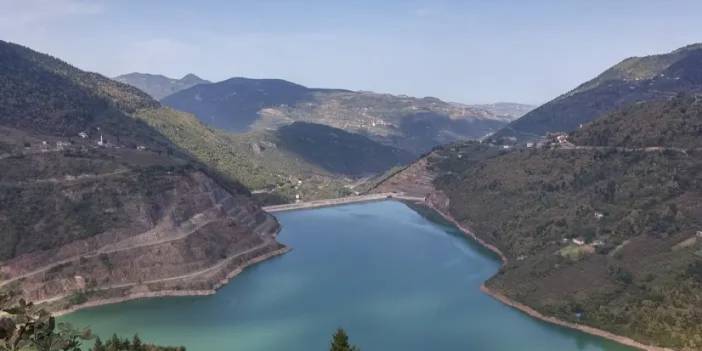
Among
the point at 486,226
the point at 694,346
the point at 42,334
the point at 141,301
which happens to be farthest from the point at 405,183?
the point at 42,334

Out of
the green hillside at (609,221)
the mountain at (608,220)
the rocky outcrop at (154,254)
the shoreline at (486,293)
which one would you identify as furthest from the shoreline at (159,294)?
the green hillside at (609,221)

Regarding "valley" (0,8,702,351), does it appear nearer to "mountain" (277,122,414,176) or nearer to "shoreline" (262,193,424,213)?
"shoreline" (262,193,424,213)

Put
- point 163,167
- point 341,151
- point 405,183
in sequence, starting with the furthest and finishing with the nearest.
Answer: point 341,151, point 405,183, point 163,167

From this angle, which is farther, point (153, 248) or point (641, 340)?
point (153, 248)

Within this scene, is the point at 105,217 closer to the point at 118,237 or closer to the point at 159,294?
the point at 118,237

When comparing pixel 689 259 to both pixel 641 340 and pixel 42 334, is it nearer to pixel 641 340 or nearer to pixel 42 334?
pixel 641 340

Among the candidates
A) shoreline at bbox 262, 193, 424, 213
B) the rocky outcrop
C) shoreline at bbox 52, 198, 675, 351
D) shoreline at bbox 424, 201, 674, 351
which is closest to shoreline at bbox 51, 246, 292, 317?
shoreline at bbox 52, 198, 675, 351
